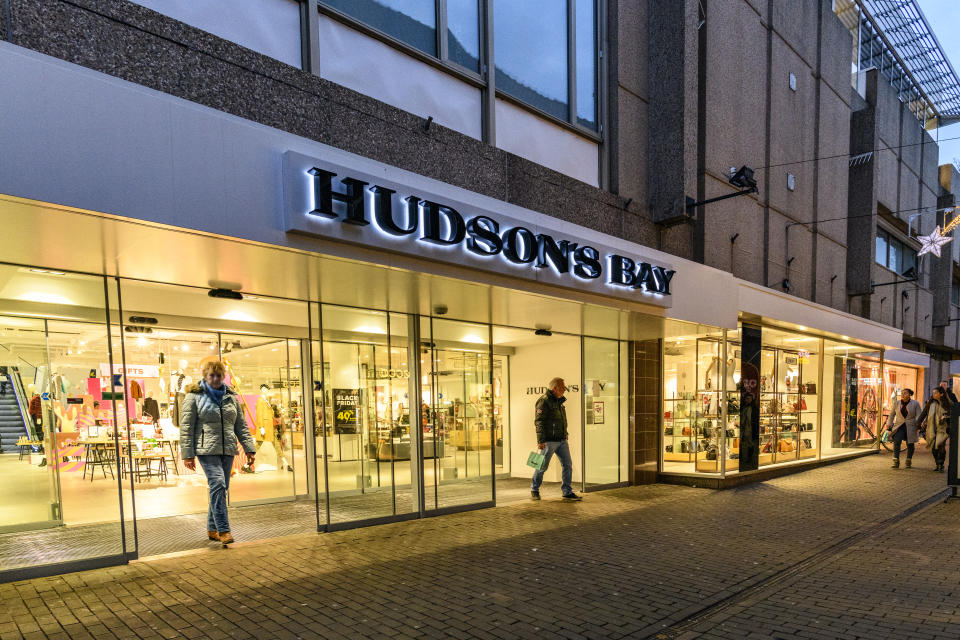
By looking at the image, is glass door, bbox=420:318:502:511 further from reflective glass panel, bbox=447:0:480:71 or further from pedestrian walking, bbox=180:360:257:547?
reflective glass panel, bbox=447:0:480:71

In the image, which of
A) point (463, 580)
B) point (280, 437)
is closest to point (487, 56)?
point (463, 580)

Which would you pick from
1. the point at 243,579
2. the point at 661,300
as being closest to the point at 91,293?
the point at 243,579

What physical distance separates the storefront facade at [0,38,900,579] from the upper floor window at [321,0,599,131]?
197 cm

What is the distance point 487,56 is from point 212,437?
213 inches

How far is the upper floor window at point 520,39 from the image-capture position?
665 cm

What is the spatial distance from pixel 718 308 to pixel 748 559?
487 cm

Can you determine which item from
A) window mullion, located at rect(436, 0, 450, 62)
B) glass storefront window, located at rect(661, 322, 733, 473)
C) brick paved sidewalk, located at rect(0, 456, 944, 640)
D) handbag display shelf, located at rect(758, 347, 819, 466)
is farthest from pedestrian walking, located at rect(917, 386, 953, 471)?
window mullion, located at rect(436, 0, 450, 62)

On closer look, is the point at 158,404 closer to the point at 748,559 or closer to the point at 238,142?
the point at 238,142

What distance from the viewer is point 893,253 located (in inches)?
829

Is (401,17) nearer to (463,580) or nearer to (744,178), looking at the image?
(463,580)

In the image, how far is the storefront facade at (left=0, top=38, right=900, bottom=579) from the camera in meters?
4.15

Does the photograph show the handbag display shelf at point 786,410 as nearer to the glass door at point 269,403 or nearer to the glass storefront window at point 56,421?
the glass door at point 269,403

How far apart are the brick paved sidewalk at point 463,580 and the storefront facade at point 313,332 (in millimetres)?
763

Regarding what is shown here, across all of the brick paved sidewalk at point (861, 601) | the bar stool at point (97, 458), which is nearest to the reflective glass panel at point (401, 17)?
the bar stool at point (97, 458)
